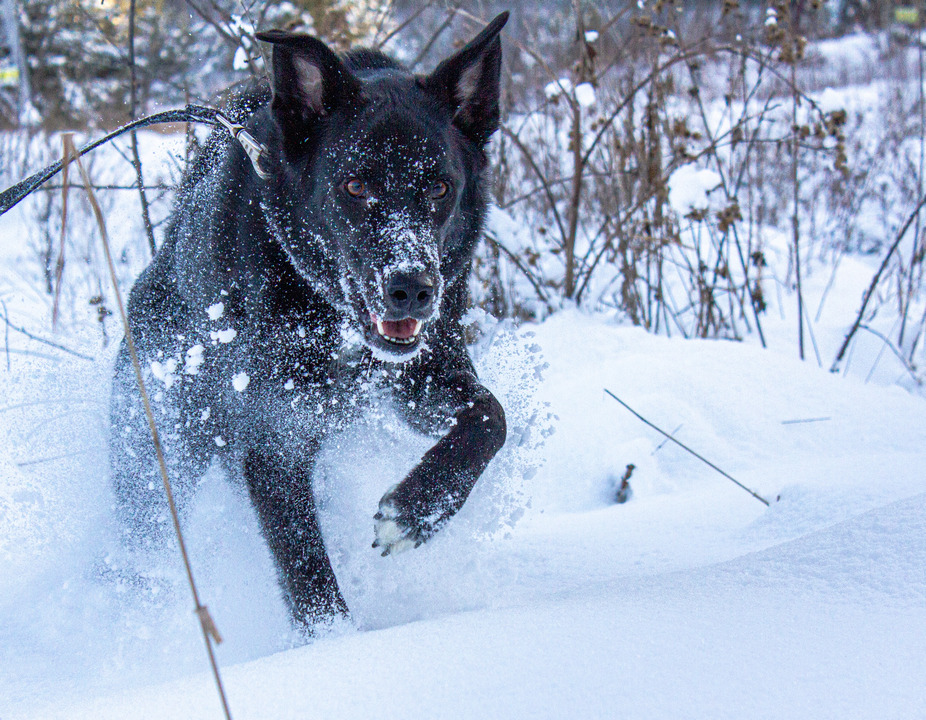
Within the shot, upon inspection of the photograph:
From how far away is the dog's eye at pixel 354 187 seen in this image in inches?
81.0

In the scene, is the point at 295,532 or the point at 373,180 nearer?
the point at 373,180

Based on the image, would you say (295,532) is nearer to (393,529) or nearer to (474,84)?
(393,529)

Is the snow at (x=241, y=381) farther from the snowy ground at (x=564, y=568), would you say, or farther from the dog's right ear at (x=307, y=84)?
the dog's right ear at (x=307, y=84)

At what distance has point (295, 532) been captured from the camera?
2.24 metres

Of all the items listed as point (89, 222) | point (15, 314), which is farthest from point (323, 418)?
point (89, 222)

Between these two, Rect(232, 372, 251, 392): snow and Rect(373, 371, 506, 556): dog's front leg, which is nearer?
Rect(373, 371, 506, 556): dog's front leg

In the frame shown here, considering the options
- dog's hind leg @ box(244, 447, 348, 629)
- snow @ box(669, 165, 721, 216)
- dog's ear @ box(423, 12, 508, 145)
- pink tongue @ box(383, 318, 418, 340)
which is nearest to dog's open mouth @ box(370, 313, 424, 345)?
pink tongue @ box(383, 318, 418, 340)

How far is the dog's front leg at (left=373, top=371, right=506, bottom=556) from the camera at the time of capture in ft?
6.37

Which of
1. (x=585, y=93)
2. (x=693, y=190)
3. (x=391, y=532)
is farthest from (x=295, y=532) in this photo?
(x=585, y=93)

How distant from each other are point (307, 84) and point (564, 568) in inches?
58.4

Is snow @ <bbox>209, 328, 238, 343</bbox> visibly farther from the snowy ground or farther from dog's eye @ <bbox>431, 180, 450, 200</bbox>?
dog's eye @ <bbox>431, 180, 450, 200</bbox>

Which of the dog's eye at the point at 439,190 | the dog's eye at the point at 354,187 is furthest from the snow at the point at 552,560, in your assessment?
the dog's eye at the point at 439,190

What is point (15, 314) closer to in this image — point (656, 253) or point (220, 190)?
point (220, 190)

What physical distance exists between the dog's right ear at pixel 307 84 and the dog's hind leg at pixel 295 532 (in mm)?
905
